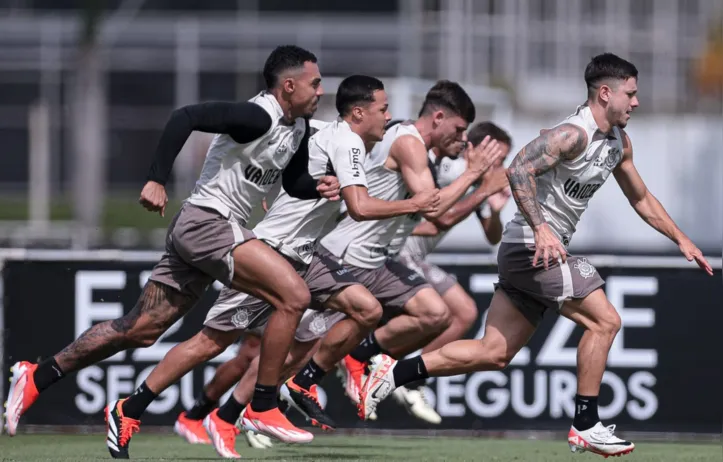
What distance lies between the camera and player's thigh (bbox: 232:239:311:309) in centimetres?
845

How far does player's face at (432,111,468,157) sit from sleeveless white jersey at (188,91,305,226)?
1660 millimetres

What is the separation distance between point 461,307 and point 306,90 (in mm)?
2846

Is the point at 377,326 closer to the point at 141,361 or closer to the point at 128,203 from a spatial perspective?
the point at 141,361

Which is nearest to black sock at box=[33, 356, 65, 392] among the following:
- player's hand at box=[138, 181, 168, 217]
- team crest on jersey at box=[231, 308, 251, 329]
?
team crest on jersey at box=[231, 308, 251, 329]

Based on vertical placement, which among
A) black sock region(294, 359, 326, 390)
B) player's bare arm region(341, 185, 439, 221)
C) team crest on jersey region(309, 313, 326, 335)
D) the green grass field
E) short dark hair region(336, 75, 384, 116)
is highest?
short dark hair region(336, 75, 384, 116)

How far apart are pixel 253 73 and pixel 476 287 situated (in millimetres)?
25328

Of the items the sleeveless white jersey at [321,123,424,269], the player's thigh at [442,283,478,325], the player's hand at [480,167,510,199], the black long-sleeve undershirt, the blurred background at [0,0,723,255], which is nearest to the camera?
the black long-sleeve undershirt

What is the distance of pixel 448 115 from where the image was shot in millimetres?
10195

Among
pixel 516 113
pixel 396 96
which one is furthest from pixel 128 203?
pixel 396 96

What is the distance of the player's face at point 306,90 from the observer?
8.73 m

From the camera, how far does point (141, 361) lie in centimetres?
1169

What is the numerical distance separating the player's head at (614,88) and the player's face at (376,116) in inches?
56.2

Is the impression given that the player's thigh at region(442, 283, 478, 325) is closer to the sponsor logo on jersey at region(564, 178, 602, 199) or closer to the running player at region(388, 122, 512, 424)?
the running player at region(388, 122, 512, 424)

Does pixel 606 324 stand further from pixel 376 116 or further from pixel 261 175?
pixel 261 175
